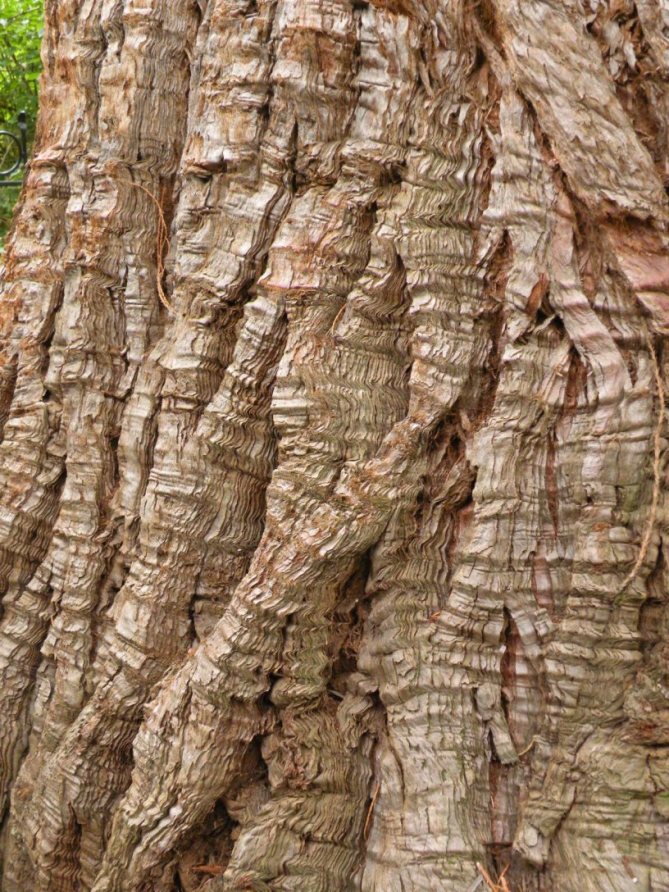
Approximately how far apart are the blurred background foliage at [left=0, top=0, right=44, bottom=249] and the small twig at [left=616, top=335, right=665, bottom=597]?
5.86 metres

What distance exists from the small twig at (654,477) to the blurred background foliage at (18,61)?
586 centimetres

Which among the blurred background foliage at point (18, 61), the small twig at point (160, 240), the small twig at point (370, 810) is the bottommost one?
the small twig at point (370, 810)

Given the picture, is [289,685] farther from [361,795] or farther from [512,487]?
[512,487]

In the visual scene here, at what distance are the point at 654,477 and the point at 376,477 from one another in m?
0.64

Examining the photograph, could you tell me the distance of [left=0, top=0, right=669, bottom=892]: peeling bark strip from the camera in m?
2.02

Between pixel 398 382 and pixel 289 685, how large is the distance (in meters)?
0.81

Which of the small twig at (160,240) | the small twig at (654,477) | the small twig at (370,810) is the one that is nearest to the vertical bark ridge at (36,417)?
the small twig at (160,240)

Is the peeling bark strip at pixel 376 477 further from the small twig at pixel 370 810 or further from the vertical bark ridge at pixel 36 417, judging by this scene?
the vertical bark ridge at pixel 36 417

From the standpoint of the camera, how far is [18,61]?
7.11 meters

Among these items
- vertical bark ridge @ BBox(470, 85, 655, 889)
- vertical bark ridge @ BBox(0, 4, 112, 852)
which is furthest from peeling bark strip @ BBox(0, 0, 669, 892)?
vertical bark ridge @ BBox(0, 4, 112, 852)

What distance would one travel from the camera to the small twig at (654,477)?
1976 millimetres

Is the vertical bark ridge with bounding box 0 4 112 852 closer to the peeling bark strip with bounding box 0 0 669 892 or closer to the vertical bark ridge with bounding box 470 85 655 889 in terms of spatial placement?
the peeling bark strip with bounding box 0 0 669 892

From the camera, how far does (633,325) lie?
2.05 metres

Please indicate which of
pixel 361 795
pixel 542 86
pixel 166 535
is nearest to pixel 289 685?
pixel 361 795
